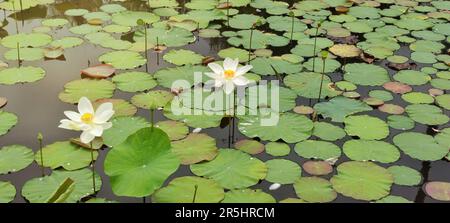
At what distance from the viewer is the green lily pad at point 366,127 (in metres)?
2.72

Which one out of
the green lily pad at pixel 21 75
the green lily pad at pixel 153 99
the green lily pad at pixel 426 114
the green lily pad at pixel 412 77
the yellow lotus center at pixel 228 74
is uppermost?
the yellow lotus center at pixel 228 74

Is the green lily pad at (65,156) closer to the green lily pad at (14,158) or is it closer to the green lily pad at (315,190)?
the green lily pad at (14,158)

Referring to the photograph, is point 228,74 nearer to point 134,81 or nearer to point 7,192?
point 134,81

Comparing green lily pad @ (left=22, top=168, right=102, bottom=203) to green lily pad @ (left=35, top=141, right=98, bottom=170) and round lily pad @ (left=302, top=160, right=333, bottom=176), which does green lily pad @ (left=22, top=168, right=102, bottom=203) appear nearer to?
green lily pad @ (left=35, top=141, right=98, bottom=170)

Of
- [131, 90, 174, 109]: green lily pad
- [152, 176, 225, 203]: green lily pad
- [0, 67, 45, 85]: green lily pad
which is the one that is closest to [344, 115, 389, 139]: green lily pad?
[152, 176, 225, 203]: green lily pad

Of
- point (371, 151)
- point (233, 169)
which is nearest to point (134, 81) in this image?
point (233, 169)

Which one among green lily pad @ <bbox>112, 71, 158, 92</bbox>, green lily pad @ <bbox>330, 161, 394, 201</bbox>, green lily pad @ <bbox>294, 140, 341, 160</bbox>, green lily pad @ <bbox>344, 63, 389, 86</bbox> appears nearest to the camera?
green lily pad @ <bbox>330, 161, 394, 201</bbox>

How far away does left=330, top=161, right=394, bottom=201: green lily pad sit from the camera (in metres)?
2.30

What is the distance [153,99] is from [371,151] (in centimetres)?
120

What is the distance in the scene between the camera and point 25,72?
319 centimetres

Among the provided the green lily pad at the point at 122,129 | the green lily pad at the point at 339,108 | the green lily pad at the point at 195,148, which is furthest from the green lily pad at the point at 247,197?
the green lily pad at the point at 339,108

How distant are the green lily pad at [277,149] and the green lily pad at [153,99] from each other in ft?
2.13

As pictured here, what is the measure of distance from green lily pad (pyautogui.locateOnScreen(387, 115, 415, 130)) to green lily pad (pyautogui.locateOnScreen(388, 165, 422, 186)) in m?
0.38
